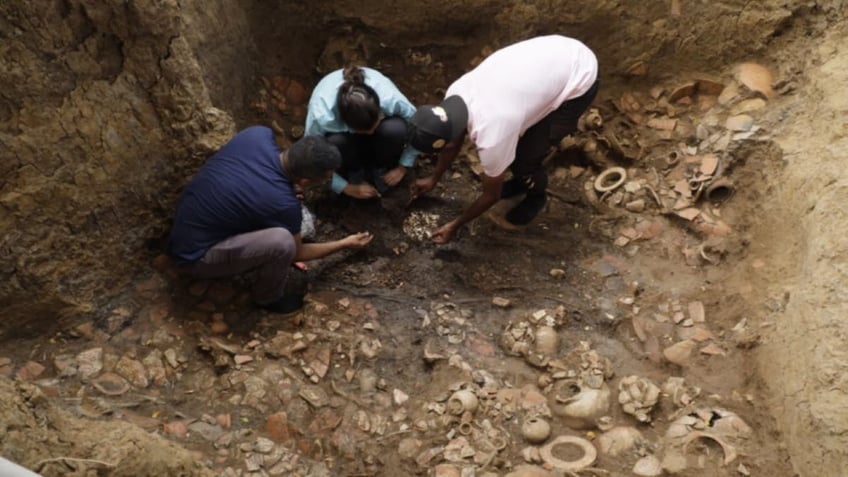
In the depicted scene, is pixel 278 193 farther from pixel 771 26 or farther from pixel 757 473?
pixel 771 26

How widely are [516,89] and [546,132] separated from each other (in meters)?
0.39

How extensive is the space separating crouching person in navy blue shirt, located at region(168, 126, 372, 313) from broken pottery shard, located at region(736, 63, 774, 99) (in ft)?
A: 7.85

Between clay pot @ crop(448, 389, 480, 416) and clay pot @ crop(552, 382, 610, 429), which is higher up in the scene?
clay pot @ crop(448, 389, 480, 416)

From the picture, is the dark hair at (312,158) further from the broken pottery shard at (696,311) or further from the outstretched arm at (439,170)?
the broken pottery shard at (696,311)

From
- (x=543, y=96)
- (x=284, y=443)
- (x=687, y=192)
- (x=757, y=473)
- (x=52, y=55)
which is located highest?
(x=52, y=55)

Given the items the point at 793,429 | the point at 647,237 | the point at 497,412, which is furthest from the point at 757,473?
the point at 647,237

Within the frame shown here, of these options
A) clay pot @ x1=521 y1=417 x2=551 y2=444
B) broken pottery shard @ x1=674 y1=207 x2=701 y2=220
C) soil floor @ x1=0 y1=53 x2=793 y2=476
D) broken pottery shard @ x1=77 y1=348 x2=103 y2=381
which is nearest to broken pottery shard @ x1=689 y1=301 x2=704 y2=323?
soil floor @ x1=0 y1=53 x2=793 y2=476

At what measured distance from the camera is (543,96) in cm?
277

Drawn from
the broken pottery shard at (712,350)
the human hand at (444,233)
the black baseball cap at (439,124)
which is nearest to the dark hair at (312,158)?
the black baseball cap at (439,124)

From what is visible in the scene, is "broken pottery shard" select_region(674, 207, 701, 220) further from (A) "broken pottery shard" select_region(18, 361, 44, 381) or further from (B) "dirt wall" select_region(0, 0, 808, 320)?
(A) "broken pottery shard" select_region(18, 361, 44, 381)

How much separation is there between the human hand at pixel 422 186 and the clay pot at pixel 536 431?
4.87 ft

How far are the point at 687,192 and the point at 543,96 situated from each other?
112cm

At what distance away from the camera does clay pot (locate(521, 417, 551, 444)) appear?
238cm

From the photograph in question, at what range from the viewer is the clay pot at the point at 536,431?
7.82 feet
